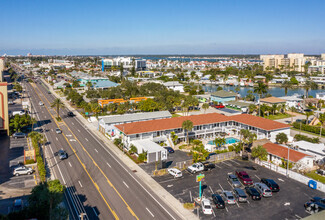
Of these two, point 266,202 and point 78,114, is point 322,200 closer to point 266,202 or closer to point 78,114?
point 266,202

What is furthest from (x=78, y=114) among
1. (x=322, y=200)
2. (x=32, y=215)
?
(x=322, y=200)

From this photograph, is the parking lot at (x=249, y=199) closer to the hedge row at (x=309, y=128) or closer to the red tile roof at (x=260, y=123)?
the red tile roof at (x=260, y=123)

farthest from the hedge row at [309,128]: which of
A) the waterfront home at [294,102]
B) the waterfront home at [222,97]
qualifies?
the waterfront home at [222,97]

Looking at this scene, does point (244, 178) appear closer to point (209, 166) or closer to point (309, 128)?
point (209, 166)

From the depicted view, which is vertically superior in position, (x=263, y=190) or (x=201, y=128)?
(x=201, y=128)

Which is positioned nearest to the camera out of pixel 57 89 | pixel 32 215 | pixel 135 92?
pixel 32 215

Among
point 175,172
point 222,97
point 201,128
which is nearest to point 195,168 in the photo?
point 175,172
